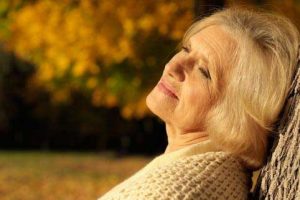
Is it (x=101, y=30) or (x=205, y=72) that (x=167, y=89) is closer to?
(x=205, y=72)

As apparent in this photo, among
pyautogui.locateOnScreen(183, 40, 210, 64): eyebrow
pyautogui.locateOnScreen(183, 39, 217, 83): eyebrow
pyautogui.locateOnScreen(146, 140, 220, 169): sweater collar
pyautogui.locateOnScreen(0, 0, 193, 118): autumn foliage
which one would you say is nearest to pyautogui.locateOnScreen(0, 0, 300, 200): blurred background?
pyautogui.locateOnScreen(0, 0, 193, 118): autumn foliage

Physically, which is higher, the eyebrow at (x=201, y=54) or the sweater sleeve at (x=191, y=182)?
the eyebrow at (x=201, y=54)

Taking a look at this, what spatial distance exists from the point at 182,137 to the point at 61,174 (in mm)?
13247

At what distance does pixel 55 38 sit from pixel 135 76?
5.54 feet

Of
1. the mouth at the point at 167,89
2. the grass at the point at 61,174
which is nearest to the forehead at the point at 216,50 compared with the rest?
the mouth at the point at 167,89

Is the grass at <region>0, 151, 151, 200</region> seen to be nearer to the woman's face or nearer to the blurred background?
the blurred background

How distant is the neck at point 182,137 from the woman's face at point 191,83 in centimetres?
2

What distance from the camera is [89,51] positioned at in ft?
23.6

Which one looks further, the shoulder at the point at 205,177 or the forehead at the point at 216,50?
the forehead at the point at 216,50

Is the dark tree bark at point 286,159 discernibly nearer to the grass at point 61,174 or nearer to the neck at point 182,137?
the neck at point 182,137

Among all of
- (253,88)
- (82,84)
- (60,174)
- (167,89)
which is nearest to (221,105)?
(253,88)

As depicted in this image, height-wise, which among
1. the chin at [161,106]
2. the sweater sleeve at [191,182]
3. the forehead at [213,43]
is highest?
the forehead at [213,43]

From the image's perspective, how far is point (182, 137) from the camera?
2.00 meters

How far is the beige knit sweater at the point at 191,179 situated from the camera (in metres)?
1.67
